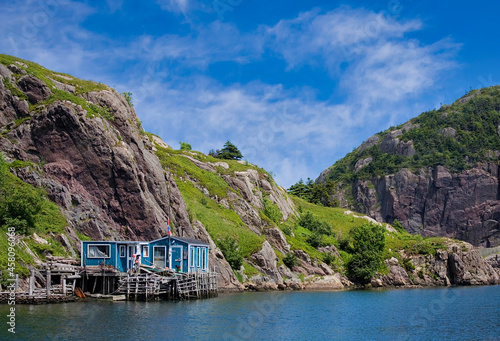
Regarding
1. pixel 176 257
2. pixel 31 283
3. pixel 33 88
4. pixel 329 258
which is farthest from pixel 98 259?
pixel 329 258

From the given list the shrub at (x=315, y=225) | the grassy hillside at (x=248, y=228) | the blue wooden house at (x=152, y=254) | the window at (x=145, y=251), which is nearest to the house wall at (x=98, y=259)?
the blue wooden house at (x=152, y=254)

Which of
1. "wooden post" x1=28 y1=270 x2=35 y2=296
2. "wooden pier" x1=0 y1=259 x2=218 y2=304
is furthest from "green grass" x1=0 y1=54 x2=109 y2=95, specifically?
"wooden post" x1=28 y1=270 x2=35 y2=296

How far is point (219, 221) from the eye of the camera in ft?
301

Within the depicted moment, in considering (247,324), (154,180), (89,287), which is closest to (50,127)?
(154,180)

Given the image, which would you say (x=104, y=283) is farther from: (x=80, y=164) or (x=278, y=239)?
(x=278, y=239)

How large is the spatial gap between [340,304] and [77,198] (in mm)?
37917

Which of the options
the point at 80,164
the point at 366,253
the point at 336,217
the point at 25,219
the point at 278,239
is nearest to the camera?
the point at 25,219

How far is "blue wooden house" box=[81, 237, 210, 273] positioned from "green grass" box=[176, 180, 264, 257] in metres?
15.2

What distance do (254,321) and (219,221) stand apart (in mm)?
→ 45214

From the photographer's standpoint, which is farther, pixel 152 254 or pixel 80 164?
pixel 80 164

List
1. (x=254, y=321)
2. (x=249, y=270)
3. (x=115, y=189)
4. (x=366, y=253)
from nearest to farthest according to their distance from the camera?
(x=254, y=321), (x=115, y=189), (x=249, y=270), (x=366, y=253)

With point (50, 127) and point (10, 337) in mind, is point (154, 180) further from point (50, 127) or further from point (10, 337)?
point (10, 337)

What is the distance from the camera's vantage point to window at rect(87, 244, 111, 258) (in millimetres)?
61219

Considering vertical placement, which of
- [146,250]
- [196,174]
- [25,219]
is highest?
[196,174]
